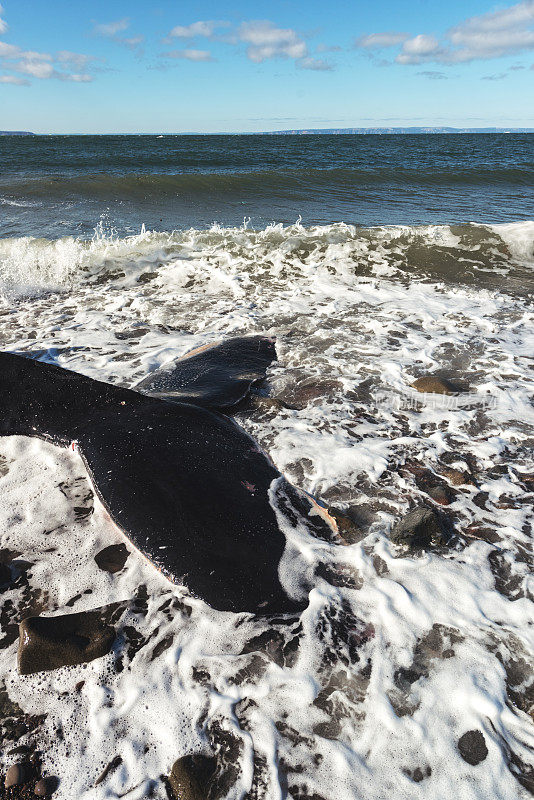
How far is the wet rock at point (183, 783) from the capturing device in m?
1.69

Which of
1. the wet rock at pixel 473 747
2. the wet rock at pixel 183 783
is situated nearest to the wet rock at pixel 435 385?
the wet rock at pixel 473 747

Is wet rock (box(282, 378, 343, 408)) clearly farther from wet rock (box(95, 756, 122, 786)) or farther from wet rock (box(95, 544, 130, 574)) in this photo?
wet rock (box(95, 756, 122, 786))

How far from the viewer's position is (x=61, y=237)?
1018cm

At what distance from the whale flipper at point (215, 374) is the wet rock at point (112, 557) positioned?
1279mm

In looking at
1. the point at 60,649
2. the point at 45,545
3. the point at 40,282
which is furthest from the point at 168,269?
the point at 60,649

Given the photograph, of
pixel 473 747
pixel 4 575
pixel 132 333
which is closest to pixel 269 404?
pixel 4 575

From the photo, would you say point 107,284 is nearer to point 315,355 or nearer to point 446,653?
point 315,355

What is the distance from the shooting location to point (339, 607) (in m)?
2.38

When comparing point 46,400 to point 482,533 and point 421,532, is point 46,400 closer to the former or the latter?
point 421,532

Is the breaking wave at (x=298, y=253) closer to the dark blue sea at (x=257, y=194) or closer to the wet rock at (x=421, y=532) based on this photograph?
the dark blue sea at (x=257, y=194)

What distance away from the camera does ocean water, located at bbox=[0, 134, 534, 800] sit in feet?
6.02

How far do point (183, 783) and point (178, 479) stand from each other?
140 centimetres

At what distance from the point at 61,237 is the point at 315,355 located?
25.6 feet

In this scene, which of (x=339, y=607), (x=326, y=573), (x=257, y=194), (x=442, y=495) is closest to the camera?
(x=339, y=607)
